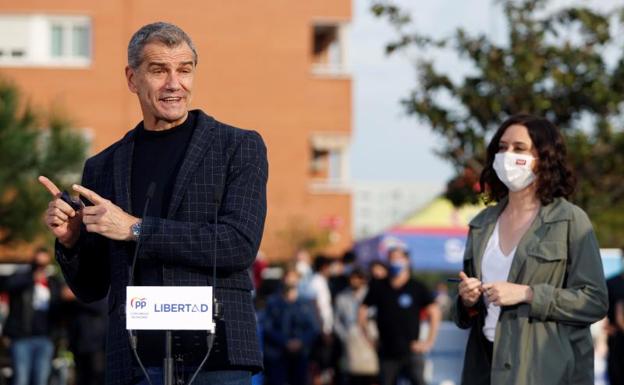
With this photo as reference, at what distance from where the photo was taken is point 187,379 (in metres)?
4.91

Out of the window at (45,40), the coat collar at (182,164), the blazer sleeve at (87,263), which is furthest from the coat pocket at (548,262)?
A: the window at (45,40)

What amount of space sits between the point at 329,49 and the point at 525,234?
40728mm

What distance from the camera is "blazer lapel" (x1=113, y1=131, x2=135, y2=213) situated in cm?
514

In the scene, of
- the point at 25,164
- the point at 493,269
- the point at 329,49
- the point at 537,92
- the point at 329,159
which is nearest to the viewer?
the point at 493,269

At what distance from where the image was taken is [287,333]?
19578mm

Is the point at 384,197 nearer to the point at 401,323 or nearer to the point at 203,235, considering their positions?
the point at 401,323

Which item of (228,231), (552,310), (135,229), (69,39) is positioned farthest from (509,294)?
(69,39)

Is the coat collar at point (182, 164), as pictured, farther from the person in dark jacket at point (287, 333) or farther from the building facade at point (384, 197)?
the building facade at point (384, 197)

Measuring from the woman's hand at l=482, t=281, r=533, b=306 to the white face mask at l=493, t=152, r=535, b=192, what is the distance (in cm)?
54

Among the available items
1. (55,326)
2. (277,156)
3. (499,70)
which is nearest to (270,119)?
(277,156)

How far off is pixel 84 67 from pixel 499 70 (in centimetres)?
2974

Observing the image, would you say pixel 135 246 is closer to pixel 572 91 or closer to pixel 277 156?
pixel 572 91

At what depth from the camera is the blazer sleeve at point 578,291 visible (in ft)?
21.1

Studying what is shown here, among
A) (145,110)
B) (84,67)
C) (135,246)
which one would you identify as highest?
(84,67)
